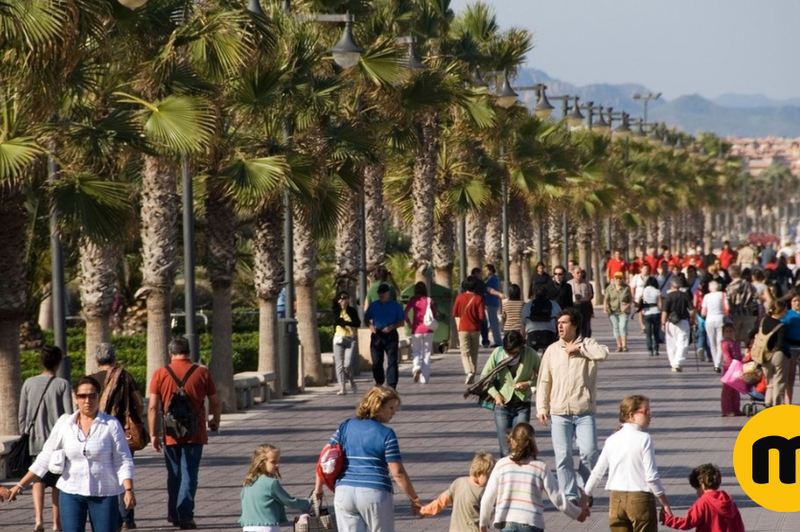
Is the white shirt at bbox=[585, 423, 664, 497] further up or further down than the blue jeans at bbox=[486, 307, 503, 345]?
further down

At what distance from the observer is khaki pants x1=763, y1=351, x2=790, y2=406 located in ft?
59.0

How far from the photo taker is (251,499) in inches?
342

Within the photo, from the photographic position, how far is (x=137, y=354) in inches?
1007

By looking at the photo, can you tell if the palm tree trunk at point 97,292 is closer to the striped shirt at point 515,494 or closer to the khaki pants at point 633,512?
the khaki pants at point 633,512

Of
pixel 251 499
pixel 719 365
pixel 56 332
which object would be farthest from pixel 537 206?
pixel 251 499

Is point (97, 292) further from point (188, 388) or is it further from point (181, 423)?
point (181, 423)

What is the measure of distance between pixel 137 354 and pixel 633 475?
1742cm

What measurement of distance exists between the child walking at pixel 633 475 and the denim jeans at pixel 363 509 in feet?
4.78

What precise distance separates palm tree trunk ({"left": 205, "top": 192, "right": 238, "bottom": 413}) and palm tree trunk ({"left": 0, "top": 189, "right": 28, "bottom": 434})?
485 centimetres

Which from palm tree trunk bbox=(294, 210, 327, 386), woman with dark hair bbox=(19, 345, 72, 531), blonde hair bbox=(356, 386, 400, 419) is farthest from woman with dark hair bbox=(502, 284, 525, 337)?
blonde hair bbox=(356, 386, 400, 419)

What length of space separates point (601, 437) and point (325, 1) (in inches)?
339

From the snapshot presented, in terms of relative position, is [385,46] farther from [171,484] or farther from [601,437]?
[171,484]

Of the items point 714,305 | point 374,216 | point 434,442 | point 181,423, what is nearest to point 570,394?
point 181,423

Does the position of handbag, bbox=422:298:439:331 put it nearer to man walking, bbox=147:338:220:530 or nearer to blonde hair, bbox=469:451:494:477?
man walking, bbox=147:338:220:530
